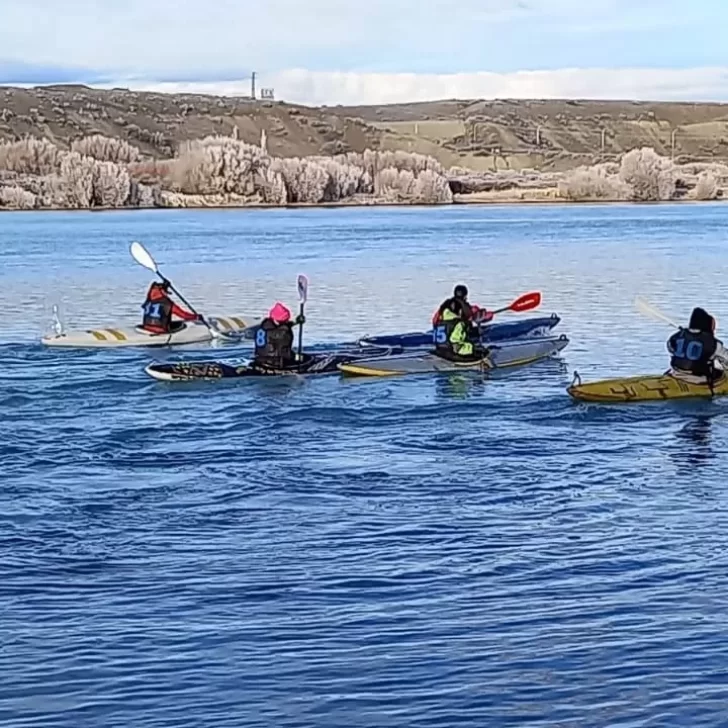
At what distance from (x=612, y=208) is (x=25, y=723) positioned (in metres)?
68.3

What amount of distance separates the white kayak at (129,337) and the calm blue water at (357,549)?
485 mm

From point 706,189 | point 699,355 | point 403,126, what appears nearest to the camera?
point 699,355

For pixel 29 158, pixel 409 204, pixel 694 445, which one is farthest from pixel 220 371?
pixel 29 158

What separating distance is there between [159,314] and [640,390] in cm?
801

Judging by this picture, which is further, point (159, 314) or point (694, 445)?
point (159, 314)

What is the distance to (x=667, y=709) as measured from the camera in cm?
775

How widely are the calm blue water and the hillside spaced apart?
93.0 meters

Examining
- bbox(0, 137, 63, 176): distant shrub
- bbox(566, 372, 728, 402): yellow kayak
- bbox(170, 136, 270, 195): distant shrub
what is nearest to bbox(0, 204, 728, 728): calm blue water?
bbox(566, 372, 728, 402): yellow kayak

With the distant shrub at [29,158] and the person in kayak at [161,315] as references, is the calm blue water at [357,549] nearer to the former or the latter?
the person in kayak at [161,315]

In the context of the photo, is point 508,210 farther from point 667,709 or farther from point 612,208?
point 667,709

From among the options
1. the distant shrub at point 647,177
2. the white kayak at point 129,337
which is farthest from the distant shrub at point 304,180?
the white kayak at point 129,337

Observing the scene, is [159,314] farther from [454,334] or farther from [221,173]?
[221,173]

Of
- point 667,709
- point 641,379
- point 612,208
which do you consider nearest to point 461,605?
point 667,709

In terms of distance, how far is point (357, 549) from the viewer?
1080 centimetres
